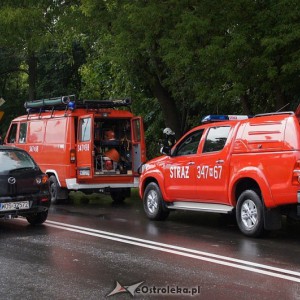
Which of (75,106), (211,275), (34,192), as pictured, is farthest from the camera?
(75,106)

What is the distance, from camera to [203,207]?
A: 9.75m

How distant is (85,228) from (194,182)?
2.18 m

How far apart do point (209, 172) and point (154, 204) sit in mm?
1866

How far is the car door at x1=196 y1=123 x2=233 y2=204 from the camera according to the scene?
9.22m

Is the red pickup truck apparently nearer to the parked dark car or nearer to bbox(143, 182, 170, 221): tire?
bbox(143, 182, 170, 221): tire

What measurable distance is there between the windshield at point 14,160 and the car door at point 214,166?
3.17 m

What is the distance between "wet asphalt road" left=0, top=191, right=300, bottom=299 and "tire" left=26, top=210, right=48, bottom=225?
A: 0.47 feet

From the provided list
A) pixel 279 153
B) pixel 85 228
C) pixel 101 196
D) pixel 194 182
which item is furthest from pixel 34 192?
pixel 101 196

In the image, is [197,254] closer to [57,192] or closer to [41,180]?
[41,180]

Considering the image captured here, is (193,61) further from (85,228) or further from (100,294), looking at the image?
(100,294)

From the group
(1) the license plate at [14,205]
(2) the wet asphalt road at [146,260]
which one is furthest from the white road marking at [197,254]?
(1) the license plate at [14,205]

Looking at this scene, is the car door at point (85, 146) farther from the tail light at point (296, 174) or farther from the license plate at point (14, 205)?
the tail light at point (296, 174)

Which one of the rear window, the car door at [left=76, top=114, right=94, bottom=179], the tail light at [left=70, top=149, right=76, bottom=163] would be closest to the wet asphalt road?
the rear window

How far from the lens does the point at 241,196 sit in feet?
29.0
